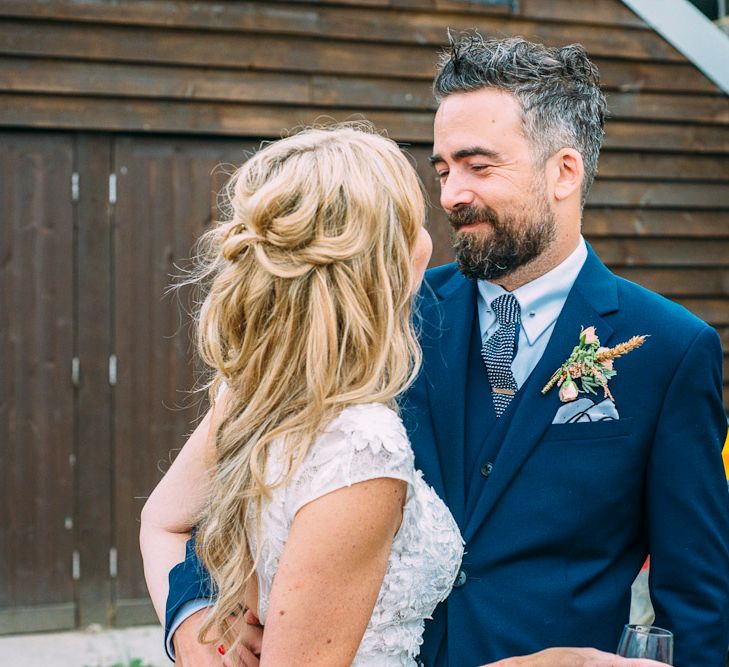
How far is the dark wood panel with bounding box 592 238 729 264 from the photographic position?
6051 millimetres

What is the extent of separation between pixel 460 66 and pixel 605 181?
391 cm

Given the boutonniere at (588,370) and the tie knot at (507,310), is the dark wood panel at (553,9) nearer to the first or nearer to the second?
the tie knot at (507,310)

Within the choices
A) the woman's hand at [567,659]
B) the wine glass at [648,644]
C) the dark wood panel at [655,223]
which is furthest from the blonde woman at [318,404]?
the dark wood panel at [655,223]

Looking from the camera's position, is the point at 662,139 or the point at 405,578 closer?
the point at 405,578

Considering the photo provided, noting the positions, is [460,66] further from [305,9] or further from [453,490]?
[305,9]

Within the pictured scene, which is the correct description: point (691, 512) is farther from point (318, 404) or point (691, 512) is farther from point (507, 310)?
point (318, 404)

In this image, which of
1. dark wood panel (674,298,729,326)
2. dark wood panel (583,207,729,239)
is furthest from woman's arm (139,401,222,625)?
dark wood panel (674,298,729,326)

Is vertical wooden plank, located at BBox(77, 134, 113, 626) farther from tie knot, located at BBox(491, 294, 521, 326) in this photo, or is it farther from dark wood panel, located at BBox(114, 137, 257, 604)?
tie knot, located at BBox(491, 294, 521, 326)

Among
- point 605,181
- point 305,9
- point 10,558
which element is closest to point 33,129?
point 305,9

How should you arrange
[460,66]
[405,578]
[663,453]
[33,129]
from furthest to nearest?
[33,129]
[460,66]
[663,453]
[405,578]

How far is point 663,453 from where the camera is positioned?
1994 mm

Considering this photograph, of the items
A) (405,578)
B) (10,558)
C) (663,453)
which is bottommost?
(10,558)

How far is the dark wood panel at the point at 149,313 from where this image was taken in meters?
5.38

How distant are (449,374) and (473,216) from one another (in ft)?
1.24
